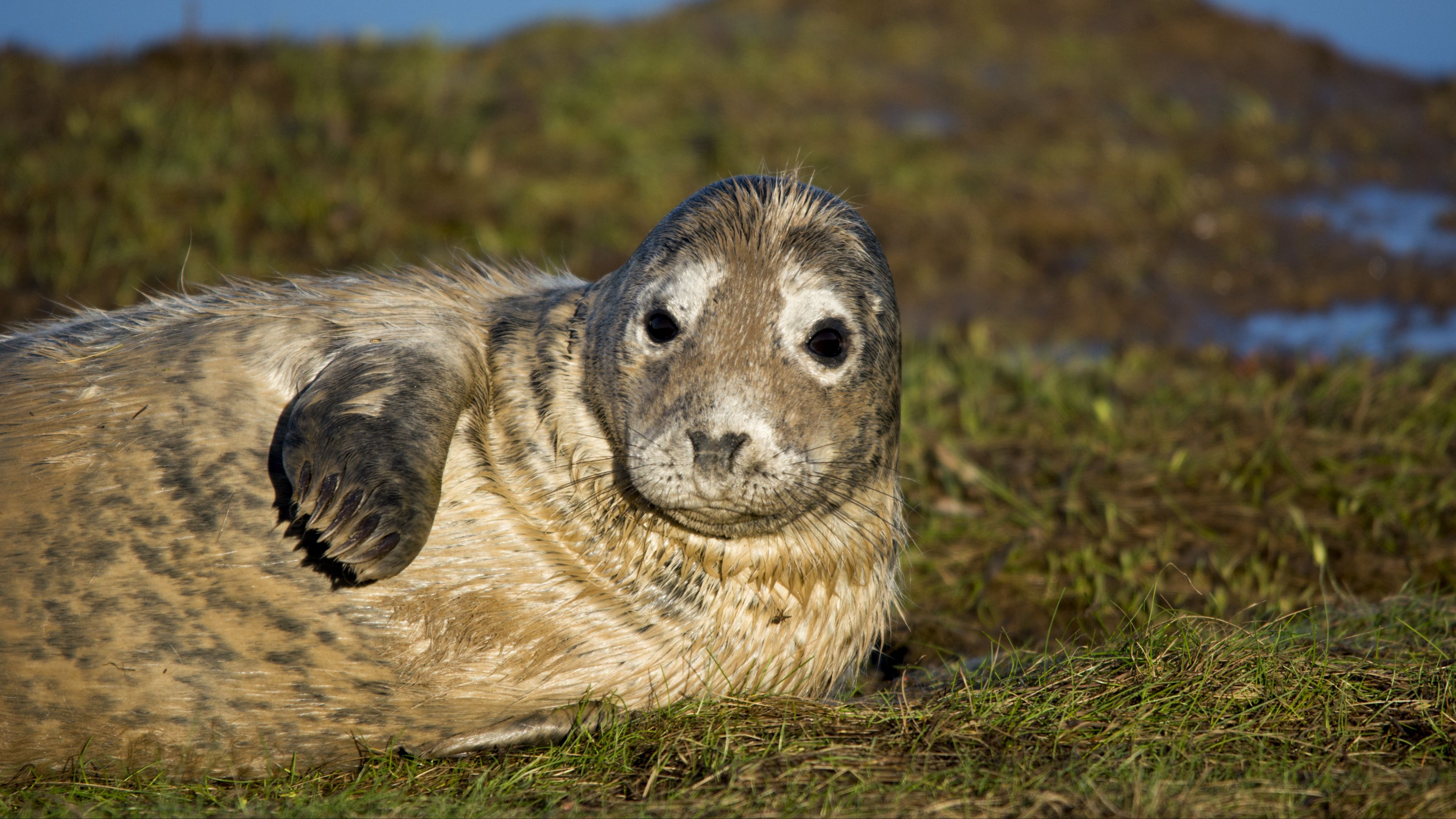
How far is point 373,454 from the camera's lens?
8.15 feet

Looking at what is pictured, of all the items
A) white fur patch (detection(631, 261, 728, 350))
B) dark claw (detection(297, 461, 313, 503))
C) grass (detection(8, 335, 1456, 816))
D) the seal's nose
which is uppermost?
white fur patch (detection(631, 261, 728, 350))

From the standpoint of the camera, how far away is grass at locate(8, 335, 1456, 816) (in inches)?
91.4

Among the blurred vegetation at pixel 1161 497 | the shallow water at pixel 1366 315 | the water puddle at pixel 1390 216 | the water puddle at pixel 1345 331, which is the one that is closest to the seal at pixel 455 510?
the blurred vegetation at pixel 1161 497

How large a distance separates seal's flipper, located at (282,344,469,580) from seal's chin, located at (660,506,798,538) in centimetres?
59

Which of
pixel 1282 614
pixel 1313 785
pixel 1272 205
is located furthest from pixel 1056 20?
pixel 1313 785

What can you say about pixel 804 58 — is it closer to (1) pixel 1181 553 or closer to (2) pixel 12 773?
(1) pixel 1181 553

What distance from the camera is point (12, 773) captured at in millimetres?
2598

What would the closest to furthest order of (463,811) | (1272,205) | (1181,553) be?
(463,811), (1181,553), (1272,205)

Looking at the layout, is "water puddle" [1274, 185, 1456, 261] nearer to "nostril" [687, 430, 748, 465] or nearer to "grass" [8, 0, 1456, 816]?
"grass" [8, 0, 1456, 816]

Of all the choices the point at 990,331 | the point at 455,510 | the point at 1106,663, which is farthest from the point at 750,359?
the point at 990,331

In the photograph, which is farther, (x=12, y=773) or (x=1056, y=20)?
(x=1056, y=20)

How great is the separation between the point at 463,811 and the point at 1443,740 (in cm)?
216

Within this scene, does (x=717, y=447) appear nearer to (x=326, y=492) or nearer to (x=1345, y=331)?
(x=326, y=492)

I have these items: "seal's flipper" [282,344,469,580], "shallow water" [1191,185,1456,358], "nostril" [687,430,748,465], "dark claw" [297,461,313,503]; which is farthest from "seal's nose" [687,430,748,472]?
"shallow water" [1191,185,1456,358]
